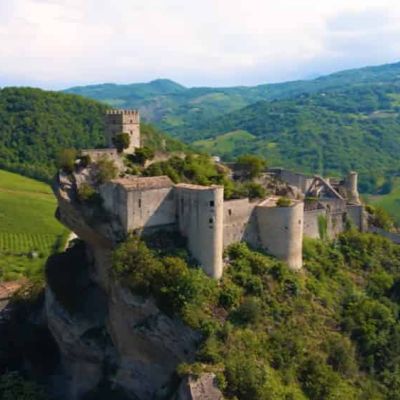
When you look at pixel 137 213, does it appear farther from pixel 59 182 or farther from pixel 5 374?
pixel 5 374

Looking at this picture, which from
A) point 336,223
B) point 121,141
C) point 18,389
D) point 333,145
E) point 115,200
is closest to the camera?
point 115,200

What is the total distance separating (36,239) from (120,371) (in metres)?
47.7

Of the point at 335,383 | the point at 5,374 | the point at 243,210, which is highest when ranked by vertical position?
the point at 243,210

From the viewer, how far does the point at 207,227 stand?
38.4 m

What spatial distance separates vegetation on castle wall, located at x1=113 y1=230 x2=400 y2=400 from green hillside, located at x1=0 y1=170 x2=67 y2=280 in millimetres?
39915

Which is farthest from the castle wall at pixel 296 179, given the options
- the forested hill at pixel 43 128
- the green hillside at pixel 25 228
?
the forested hill at pixel 43 128

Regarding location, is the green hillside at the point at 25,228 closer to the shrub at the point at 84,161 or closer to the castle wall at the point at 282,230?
the shrub at the point at 84,161

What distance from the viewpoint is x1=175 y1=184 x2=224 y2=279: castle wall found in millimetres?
Answer: 38250

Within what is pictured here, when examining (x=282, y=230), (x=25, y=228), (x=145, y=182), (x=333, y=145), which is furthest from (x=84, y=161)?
(x=333, y=145)

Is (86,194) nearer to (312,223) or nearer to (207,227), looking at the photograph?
(207,227)

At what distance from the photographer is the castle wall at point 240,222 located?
40844mm

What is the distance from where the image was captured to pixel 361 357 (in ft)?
130

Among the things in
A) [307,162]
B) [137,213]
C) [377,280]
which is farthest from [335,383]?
[307,162]

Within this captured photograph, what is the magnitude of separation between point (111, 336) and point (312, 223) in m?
16.2
